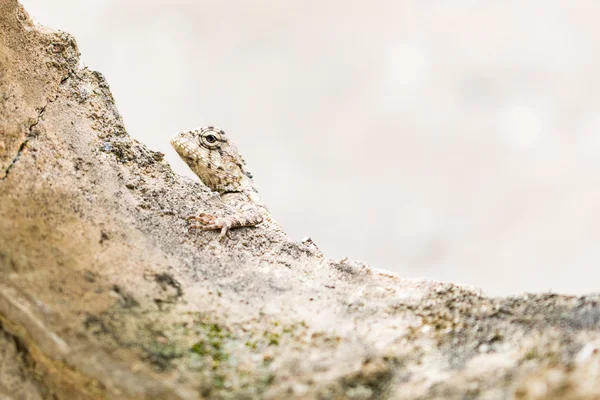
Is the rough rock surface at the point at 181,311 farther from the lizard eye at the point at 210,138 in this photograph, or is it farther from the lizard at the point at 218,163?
the lizard eye at the point at 210,138

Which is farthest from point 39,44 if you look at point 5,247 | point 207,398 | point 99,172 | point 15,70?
point 207,398

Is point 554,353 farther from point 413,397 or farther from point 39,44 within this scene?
point 39,44

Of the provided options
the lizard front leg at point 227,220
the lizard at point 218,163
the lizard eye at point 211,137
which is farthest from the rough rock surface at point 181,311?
the lizard eye at point 211,137

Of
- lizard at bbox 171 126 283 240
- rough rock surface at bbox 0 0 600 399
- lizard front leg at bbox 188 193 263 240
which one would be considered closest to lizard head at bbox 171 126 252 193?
lizard at bbox 171 126 283 240

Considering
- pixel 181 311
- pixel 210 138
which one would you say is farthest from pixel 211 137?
pixel 181 311

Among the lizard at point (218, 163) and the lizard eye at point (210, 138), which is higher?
the lizard eye at point (210, 138)
